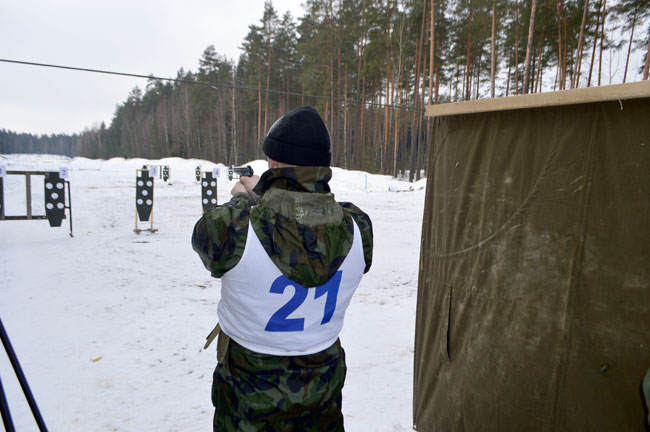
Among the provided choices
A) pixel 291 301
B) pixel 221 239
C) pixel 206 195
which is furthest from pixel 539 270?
pixel 206 195

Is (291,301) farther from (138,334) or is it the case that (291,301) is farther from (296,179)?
(138,334)

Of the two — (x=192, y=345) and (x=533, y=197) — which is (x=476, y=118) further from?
(x=192, y=345)

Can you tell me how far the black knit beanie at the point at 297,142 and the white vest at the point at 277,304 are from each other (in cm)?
30

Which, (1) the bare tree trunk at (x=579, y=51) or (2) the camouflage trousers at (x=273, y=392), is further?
(1) the bare tree trunk at (x=579, y=51)

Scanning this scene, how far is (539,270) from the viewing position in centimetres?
199

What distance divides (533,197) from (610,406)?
41.5 inches

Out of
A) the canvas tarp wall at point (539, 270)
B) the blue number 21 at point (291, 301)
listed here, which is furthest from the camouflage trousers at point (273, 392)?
the canvas tarp wall at point (539, 270)

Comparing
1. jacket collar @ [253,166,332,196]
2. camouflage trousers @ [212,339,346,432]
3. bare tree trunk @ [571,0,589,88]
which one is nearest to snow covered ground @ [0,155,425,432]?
camouflage trousers @ [212,339,346,432]

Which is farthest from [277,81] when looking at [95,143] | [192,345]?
[95,143]

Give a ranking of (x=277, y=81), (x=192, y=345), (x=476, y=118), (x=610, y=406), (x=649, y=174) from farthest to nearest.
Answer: (x=277, y=81) → (x=192, y=345) → (x=476, y=118) → (x=610, y=406) → (x=649, y=174)

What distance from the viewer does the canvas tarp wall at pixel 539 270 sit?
171cm

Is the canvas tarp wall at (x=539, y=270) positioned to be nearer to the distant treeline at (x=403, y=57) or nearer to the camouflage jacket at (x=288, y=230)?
the camouflage jacket at (x=288, y=230)

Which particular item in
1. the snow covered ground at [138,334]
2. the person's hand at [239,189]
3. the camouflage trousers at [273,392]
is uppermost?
the person's hand at [239,189]

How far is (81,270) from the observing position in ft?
19.5
